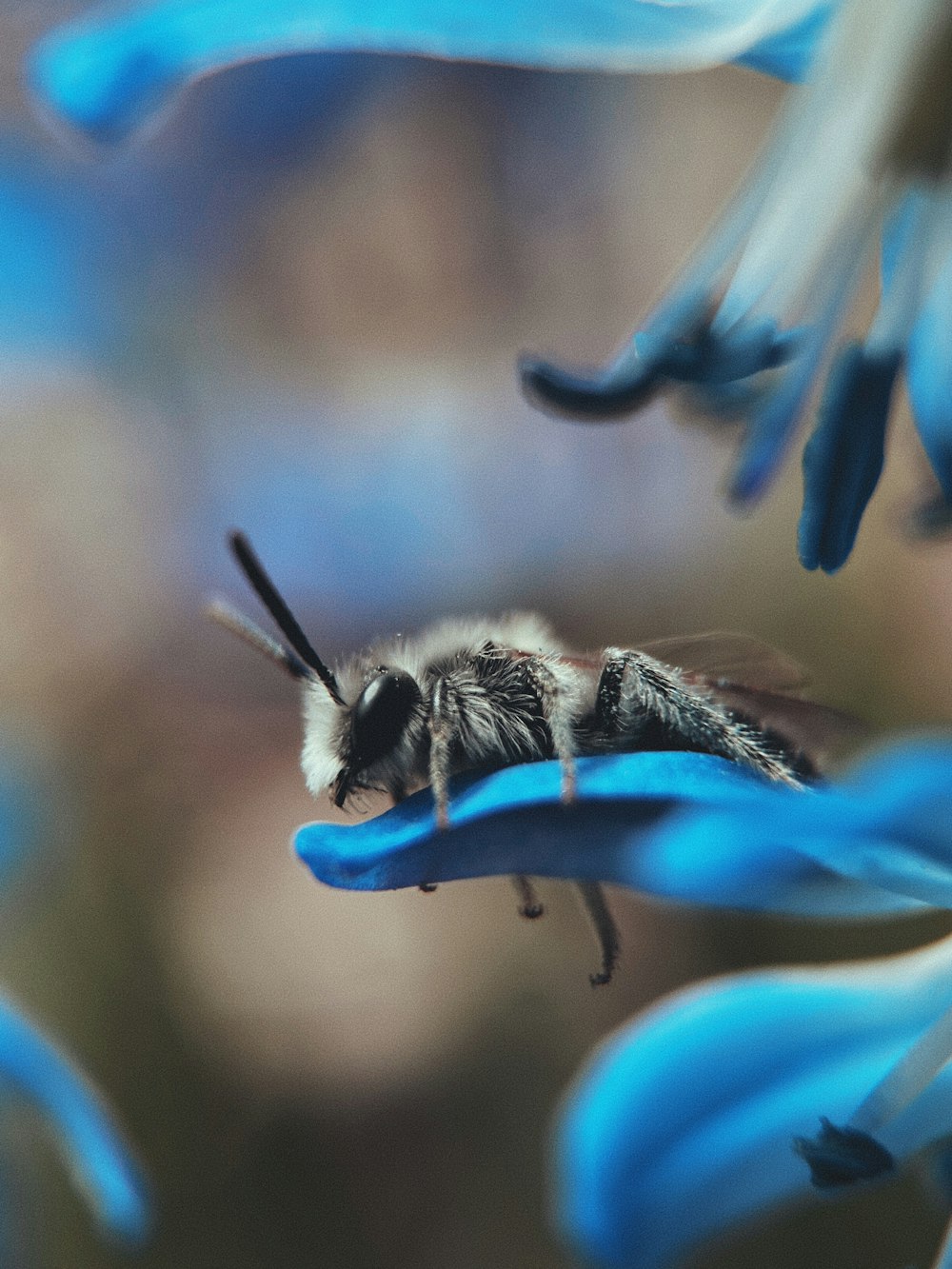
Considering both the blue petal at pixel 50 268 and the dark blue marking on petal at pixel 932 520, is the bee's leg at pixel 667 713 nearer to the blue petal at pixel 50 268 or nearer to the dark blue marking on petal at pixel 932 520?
the dark blue marking on petal at pixel 932 520

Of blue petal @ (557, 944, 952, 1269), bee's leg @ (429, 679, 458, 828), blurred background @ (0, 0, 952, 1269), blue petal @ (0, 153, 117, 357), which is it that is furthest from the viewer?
blue petal @ (0, 153, 117, 357)

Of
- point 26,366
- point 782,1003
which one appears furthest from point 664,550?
point 782,1003

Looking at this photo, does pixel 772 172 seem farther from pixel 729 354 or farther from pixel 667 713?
pixel 667 713

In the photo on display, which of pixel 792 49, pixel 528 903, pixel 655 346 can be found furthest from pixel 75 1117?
pixel 792 49

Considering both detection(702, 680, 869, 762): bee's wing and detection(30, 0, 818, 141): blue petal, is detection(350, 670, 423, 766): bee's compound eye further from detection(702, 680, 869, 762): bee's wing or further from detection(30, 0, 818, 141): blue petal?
detection(30, 0, 818, 141): blue petal

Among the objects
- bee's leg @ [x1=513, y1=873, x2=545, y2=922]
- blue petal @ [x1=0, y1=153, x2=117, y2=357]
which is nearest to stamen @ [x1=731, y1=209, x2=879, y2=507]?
bee's leg @ [x1=513, y1=873, x2=545, y2=922]

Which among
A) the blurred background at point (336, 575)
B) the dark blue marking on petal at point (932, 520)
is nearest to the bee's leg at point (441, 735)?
the dark blue marking on petal at point (932, 520)
